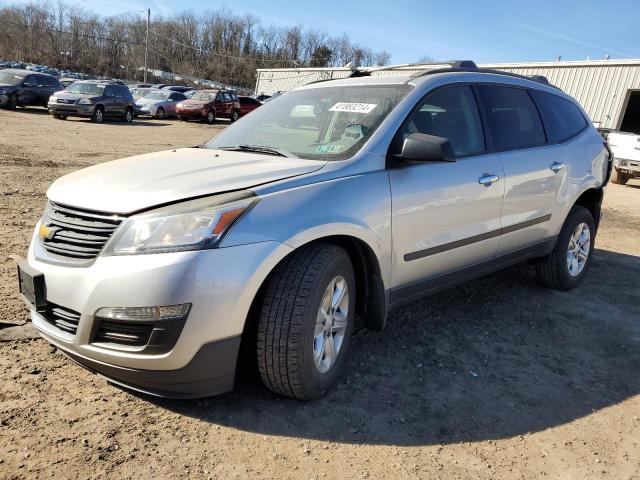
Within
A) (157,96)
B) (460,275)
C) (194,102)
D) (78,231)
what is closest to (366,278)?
(460,275)

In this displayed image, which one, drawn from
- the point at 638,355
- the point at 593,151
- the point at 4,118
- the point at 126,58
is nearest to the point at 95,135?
the point at 4,118

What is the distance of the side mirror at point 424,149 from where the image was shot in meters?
2.96

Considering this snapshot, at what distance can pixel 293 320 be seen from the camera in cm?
253

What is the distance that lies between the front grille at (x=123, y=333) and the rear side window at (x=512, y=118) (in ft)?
9.25

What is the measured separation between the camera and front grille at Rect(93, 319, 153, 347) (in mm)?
2330

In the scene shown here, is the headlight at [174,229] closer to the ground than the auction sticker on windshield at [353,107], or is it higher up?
closer to the ground

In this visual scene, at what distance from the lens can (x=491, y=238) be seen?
3.87 metres

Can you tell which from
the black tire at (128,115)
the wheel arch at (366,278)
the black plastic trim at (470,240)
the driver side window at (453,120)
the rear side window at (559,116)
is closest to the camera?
the wheel arch at (366,278)

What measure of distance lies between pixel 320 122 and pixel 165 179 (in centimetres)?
121

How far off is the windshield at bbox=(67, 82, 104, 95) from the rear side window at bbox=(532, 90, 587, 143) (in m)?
20.7

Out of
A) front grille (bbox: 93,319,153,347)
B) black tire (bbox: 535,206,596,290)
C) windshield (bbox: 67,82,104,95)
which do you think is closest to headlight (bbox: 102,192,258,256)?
front grille (bbox: 93,319,153,347)

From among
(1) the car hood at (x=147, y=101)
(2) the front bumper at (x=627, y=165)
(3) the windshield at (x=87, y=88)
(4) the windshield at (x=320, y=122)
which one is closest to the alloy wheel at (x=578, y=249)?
(4) the windshield at (x=320, y=122)

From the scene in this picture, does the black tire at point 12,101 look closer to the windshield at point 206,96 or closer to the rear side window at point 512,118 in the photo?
the windshield at point 206,96

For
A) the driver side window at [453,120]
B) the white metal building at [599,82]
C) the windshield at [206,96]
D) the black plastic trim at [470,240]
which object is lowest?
the windshield at [206,96]
